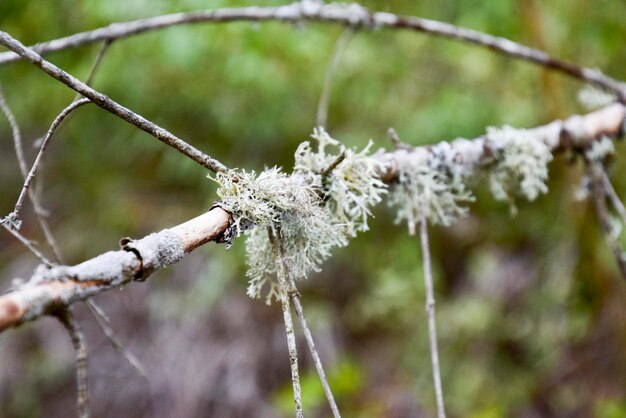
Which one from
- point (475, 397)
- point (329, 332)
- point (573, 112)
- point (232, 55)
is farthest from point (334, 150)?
point (475, 397)

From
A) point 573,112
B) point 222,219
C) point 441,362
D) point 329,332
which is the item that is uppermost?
point 573,112

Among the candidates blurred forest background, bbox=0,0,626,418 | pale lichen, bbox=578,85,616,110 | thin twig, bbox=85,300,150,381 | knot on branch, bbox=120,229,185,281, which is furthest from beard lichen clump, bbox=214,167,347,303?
blurred forest background, bbox=0,0,626,418

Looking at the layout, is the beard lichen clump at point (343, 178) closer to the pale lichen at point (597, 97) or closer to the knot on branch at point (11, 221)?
the knot on branch at point (11, 221)

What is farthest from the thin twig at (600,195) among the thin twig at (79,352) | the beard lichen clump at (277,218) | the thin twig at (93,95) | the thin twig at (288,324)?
the thin twig at (79,352)

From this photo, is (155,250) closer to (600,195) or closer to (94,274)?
(94,274)

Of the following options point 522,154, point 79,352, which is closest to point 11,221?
point 79,352

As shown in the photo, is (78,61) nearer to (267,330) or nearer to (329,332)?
(267,330)

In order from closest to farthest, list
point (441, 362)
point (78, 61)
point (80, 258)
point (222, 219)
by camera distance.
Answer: point (222, 219) < point (78, 61) < point (441, 362) < point (80, 258)

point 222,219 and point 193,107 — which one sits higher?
point 193,107
